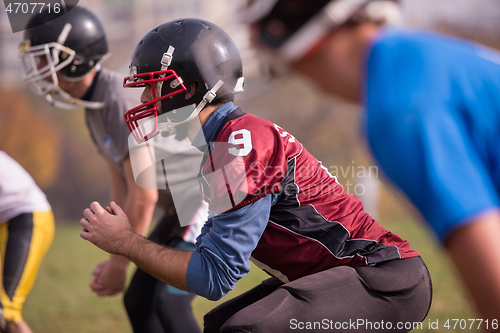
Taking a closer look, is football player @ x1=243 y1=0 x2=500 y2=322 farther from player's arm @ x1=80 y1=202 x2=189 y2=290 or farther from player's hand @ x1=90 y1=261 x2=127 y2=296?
player's hand @ x1=90 y1=261 x2=127 y2=296

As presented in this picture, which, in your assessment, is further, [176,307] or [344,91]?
[176,307]

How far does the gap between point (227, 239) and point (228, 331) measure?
13.6 inches

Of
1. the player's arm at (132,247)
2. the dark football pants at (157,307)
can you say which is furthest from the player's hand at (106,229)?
the dark football pants at (157,307)

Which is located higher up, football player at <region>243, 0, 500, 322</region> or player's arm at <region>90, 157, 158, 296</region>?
football player at <region>243, 0, 500, 322</region>

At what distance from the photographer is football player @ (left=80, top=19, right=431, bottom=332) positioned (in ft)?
5.57

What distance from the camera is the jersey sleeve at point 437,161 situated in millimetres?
885

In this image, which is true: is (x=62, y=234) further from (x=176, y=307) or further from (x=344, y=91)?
(x=344, y=91)

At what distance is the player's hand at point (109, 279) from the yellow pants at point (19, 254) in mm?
646

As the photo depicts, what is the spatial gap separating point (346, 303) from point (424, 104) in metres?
1.04

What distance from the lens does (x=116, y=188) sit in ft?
10.7

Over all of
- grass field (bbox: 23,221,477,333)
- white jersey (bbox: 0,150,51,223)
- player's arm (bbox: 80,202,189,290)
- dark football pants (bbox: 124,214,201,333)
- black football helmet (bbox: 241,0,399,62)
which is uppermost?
black football helmet (bbox: 241,0,399,62)

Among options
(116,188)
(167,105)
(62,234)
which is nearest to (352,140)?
(62,234)

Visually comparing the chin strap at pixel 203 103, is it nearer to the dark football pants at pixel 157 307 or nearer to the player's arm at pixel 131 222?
the player's arm at pixel 131 222

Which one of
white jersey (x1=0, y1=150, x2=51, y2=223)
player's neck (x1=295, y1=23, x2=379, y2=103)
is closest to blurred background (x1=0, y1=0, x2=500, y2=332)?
white jersey (x1=0, y1=150, x2=51, y2=223)
